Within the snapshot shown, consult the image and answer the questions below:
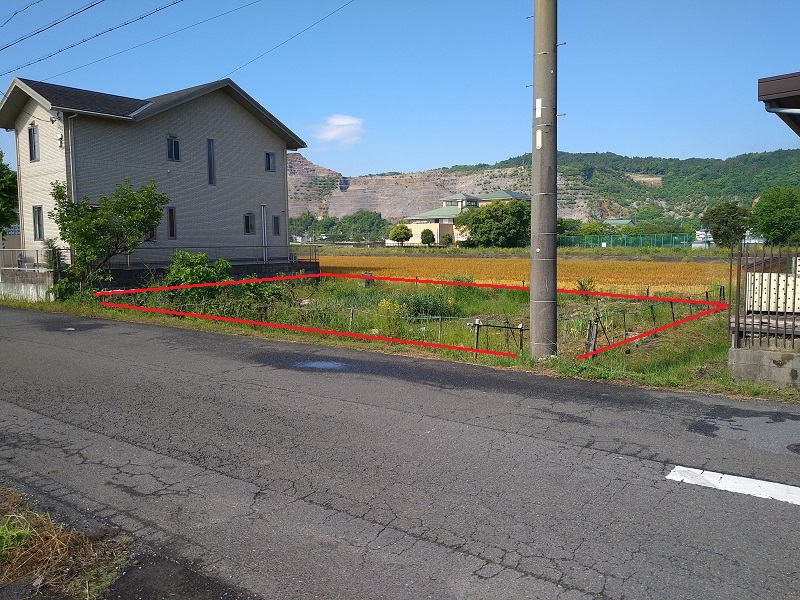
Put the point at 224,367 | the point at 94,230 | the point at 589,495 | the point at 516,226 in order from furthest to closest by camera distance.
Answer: the point at 516,226, the point at 94,230, the point at 224,367, the point at 589,495

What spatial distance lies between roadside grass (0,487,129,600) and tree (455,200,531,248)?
260ft

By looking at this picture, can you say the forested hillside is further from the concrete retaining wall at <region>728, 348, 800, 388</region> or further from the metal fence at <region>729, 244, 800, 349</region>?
the concrete retaining wall at <region>728, 348, 800, 388</region>

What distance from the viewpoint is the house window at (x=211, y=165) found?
3216 centimetres

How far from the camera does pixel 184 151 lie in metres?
31.0

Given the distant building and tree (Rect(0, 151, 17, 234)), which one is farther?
the distant building

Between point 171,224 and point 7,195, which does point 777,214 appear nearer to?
point 171,224

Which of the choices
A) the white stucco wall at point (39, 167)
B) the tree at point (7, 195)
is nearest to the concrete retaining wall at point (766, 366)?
the white stucco wall at point (39, 167)

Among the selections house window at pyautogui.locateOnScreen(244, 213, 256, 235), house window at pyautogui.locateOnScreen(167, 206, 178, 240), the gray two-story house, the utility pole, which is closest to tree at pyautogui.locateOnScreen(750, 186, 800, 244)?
the gray two-story house

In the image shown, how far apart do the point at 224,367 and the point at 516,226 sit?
7476 centimetres

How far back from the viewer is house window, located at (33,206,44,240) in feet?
93.6

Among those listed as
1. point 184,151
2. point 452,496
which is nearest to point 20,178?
point 184,151

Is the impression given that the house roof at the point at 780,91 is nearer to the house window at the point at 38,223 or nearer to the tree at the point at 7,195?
the house window at the point at 38,223

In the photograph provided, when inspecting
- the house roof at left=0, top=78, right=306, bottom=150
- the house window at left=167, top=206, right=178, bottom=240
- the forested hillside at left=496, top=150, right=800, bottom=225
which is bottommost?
the house window at left=167, top=206, right=178, bottom=240

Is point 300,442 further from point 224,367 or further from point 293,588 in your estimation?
point 224,367
